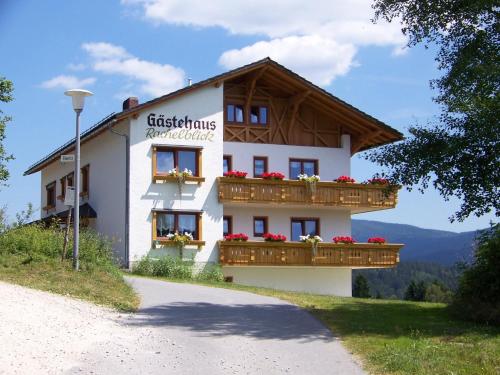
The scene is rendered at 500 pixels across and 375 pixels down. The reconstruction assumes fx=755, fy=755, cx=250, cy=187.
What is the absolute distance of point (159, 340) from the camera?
12.3 metres

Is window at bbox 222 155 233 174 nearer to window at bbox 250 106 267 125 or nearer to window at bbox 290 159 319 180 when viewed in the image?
window at bbox 250 106 267 125

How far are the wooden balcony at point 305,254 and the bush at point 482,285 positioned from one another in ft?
42.6

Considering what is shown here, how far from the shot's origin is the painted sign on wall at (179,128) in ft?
95.3

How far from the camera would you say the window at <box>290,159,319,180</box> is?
106ft

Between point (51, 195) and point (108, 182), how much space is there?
11.6 m

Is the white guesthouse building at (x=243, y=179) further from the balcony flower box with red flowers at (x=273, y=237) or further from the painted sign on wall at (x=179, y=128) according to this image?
the balcony flower box with red flowers at (x=273, y=237)

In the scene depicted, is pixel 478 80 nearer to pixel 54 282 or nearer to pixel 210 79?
pixel 54 282

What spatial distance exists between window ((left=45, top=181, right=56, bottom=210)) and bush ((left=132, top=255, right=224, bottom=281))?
14572 mm

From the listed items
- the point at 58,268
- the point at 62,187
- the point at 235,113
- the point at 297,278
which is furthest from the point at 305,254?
the point at 62,187

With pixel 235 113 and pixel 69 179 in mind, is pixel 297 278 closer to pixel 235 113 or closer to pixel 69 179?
pixel 235 113

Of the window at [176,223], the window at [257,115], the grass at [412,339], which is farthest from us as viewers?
the window at [257,115]

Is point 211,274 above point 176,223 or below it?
below

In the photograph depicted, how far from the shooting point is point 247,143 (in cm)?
3144

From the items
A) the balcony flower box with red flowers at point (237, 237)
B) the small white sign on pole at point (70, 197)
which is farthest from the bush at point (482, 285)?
the balcony flower box with red flowers at point (237, 237)
